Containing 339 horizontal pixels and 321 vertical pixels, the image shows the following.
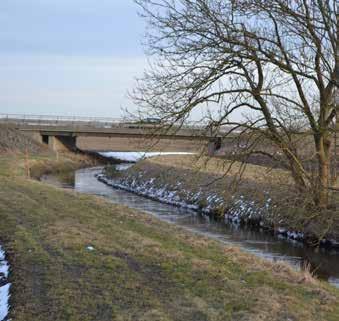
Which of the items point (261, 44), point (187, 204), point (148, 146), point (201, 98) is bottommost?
point (187, 204)

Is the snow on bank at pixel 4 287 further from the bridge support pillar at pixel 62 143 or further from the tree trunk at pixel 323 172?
the bridge support pillar at pixel 62 143

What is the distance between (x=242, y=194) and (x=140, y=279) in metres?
17.0

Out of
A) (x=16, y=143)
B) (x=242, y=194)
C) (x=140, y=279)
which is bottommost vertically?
(x=140, y=279)

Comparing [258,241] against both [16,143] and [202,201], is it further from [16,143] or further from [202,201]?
[16,143]

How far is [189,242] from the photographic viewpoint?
41.4 ft

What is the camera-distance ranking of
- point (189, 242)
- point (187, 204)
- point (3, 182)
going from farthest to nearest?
point (187, 204) < point (3, 182) < point (189, 242)

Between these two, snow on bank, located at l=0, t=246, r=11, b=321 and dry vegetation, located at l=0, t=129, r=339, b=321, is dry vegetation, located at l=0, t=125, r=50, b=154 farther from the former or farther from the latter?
snow on bank, located at l=0, t=246, r=11, b=321

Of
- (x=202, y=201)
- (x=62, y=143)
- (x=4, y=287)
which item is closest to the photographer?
(x=4, y=287)

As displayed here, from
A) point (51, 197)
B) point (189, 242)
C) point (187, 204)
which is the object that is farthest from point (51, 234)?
point (187, 204)

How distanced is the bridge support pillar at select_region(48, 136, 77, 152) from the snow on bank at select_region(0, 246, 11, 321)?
181ft

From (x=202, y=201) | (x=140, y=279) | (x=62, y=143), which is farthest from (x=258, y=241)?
(x=62, y=143)

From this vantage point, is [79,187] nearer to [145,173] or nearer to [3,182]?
[145,173]

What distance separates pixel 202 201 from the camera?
87.4 ft

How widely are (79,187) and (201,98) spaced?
18590mm
